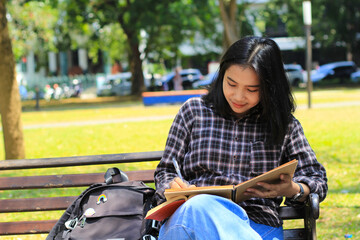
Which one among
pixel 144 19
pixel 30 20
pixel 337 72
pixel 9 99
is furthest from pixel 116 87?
pixel 9 99

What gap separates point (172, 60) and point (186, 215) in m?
33.9

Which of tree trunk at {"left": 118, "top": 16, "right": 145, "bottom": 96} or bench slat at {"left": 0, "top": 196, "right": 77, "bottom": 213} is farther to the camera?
tree trunk at {"left": 118, "top": 16, "right": 145, "bottom": 96}

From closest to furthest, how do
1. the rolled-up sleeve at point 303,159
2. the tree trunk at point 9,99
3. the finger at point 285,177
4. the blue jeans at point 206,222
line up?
1. the blue jeans at point 206,222
2. the finger at point 285,177
3. the rolled-up sleeve at point 303,159
4. the tree trunk at point 9,99

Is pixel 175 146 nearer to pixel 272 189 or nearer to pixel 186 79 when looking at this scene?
pixel 272 189

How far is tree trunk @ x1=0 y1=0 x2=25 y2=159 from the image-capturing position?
8828 millimetres

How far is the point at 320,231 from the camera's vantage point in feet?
16.3

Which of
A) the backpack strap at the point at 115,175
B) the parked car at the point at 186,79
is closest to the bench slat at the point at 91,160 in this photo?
the backpack strap at the point at 115,175

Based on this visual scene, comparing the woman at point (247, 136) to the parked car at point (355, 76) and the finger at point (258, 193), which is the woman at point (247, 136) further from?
the parked car at point (355, 76)

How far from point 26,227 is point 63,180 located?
15.3 inches

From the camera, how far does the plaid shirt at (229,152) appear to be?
2.97m

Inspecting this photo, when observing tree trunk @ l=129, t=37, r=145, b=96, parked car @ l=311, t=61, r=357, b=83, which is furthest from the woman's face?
parked car @ l=311, t=61, r=357, b=83

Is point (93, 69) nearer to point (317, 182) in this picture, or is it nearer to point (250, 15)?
point (250, 15)

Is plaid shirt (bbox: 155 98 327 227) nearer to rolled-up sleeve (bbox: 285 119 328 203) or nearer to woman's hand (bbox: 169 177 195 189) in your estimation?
rolled-up sleeve (bbox: 285 119 328 203)

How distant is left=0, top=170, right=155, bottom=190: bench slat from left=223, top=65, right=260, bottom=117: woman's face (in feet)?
2.84
